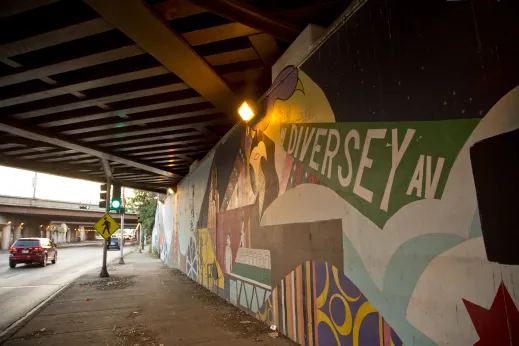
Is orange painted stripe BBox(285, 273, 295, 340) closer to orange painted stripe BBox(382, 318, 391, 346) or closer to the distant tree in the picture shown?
orange painted stripe BBox(382, 318, 391, 346)

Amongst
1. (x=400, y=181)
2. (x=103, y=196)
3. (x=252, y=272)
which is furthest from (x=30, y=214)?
(x=400, y=181)

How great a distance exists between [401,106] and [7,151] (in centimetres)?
1266

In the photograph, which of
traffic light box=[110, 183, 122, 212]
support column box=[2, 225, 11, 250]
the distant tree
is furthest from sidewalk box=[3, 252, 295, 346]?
support column box=[2, 225, 11, 250]

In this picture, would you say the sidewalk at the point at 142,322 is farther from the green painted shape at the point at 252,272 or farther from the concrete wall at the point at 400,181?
the concrete wall at the point at 400,181

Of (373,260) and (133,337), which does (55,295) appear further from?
(373,260)

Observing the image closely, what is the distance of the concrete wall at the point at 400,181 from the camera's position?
7.31ft

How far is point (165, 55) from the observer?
514 centimetres

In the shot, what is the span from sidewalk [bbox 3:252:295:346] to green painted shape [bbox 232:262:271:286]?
0.76 m

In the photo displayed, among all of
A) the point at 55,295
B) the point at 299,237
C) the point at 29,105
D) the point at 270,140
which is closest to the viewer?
the point at 299,237

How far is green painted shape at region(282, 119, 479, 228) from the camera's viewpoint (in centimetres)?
254

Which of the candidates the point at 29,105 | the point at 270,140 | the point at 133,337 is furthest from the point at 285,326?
the point at 29,105

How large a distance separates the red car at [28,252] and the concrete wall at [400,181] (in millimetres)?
18529

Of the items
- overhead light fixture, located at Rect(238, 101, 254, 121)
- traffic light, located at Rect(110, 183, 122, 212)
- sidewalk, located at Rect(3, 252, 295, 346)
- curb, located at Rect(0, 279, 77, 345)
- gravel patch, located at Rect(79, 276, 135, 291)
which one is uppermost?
overhead light fixture, located at Rect(238, 101, 254, 121)

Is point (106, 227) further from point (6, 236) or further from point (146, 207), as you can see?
point (6, 236)
